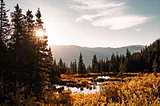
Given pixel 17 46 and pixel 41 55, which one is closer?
pixel 17 46

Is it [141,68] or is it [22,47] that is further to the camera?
[141,68]

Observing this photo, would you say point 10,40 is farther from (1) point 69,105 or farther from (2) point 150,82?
(2) point 150,82

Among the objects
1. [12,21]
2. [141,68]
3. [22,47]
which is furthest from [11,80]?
[141,68]

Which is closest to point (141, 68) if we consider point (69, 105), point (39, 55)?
point (39, 55)

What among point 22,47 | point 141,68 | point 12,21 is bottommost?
point 141,68

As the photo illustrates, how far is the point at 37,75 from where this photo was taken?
35.0 meters

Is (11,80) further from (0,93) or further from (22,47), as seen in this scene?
(22,47)

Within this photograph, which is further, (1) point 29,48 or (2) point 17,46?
(1) point 29,48

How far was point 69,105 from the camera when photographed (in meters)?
22.8

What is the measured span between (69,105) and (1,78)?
532 inches

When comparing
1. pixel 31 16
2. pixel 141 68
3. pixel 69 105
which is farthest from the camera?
pixel 141 68

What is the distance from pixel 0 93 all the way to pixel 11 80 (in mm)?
3155

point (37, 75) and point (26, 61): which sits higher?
point (26, 61)

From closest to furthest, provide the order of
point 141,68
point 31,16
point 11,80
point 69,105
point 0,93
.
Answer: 1. point 69,105
2. point 0,93
3. point 11,80
4. point 31,16
5. point 141,68
